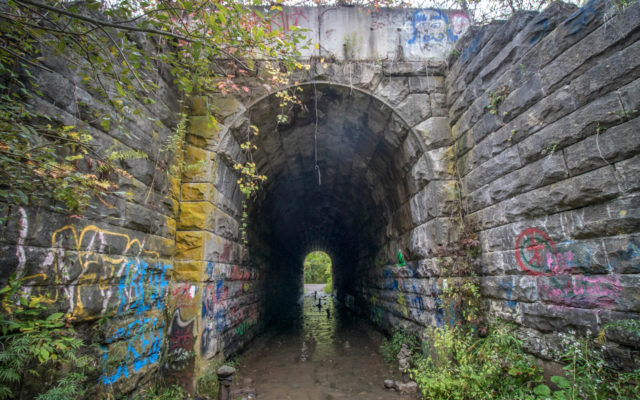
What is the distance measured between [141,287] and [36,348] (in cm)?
143

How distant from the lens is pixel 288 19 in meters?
5.57

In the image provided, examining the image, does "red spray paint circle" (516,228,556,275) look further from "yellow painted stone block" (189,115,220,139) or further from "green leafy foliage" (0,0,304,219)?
"yellow painted stone block" (189,115,220,139)

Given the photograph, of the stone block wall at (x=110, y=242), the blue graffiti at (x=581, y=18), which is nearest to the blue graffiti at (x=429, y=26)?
the blue graffiti at (x=581, y=18)

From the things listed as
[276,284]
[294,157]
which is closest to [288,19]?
[294,157]

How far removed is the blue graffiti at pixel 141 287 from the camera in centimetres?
348

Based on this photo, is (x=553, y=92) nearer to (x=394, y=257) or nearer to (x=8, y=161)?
(x=394, y=257)

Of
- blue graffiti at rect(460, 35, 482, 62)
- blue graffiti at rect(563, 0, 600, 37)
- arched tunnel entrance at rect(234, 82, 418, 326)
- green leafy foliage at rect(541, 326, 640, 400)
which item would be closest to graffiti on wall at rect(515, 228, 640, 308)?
green leafy foliage at rect(541, 326, 640, 400)

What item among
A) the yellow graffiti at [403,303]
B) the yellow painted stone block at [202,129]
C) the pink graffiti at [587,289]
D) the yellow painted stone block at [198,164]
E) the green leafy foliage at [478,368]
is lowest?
the green leafy foliage at [478,368]

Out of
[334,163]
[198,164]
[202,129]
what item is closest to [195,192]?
[198,164]

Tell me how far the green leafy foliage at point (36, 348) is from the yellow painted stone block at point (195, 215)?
2.01 meters

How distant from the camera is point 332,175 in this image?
9.09 metres

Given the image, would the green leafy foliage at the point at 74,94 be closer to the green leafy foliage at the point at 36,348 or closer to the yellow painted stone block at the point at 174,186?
the green leafy foliage at the point at 36,348

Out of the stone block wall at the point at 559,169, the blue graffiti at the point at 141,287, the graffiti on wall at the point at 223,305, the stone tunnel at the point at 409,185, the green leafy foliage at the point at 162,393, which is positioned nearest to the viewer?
the stone block wall at the point at 559,169

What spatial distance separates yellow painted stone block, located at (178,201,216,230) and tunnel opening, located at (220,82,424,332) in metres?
1.35
